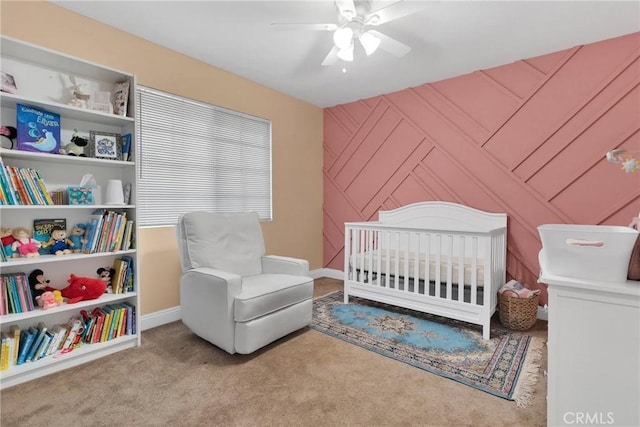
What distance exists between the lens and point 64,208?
197 cm

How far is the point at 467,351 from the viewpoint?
2094mm

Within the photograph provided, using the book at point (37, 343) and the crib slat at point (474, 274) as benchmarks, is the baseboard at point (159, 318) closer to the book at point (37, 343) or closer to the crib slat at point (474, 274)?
the book at point (37, 343)

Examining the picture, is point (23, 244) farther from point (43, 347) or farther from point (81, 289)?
point (43, 347)

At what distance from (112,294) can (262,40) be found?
226cm

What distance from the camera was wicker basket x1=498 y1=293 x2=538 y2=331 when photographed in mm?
2389

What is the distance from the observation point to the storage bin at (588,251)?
0.96 meters

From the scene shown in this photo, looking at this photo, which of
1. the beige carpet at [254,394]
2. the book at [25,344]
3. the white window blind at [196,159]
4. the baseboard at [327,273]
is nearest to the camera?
the beige carpet at [254,394]

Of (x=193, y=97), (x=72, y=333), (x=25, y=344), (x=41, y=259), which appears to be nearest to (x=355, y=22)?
(x=193, y=97)

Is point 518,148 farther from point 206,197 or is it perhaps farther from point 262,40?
point 206,197

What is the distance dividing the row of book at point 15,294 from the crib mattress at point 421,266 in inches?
96.2

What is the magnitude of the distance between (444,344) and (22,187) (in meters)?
2.92

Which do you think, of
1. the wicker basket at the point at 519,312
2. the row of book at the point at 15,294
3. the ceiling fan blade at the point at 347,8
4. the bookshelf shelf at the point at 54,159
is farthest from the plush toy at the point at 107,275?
the wicker basket at the point at 519,312

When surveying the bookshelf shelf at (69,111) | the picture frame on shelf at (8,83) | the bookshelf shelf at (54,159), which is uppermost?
the picture frame on shelf at (8,83)

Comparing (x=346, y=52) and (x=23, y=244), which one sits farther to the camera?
(x=346, y=52)
